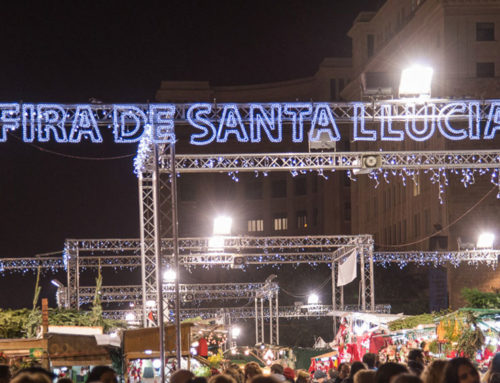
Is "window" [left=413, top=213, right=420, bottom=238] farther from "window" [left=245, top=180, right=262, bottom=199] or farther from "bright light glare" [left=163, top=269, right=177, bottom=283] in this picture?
"window" [left=245, top=180, right=262, bottom=199]

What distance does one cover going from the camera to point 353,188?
82.4m

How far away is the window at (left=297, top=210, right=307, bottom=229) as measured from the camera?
9769 centimetres

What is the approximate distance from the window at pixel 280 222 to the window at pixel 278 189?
2065 millimetres

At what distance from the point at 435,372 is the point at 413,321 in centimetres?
1346

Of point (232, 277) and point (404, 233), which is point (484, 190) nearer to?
point (404, 233)

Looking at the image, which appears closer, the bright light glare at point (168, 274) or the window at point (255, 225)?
the bright light glare at point (168, 274)

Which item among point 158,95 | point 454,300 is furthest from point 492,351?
point 158,95

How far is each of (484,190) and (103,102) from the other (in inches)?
1539

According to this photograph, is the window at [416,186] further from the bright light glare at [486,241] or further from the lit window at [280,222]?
the lit window at [280,222]

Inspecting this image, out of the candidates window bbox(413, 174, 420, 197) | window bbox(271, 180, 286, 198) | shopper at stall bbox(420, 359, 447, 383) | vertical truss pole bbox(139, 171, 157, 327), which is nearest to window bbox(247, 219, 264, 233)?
window bbox(271, 180, 286, 198)

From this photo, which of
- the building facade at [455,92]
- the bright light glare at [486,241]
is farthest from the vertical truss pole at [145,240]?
the building facade at [455,92]

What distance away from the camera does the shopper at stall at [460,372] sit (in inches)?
290

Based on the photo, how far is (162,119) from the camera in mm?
19703

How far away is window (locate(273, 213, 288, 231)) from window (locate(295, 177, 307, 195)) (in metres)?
3.11
